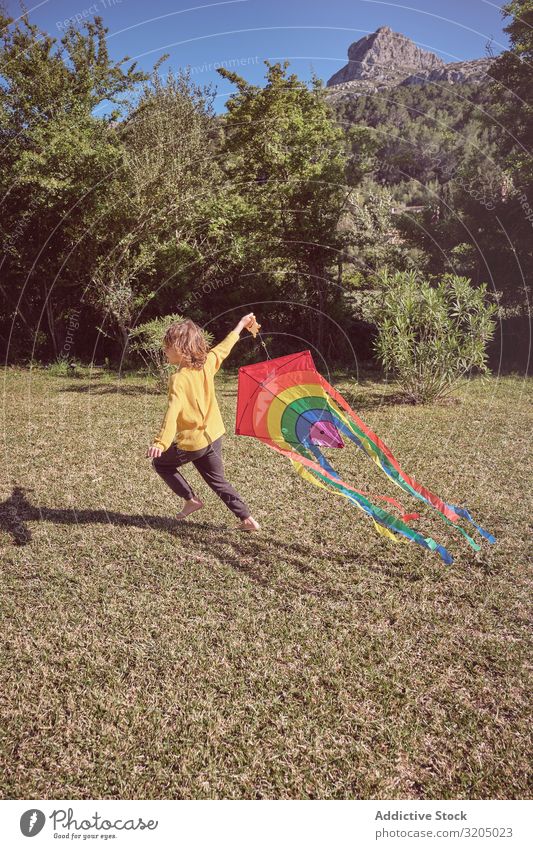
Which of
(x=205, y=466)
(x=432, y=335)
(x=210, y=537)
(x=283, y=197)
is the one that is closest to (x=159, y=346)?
(x=432, y=335)

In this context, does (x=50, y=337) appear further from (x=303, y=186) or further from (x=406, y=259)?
(x=406, y=259)

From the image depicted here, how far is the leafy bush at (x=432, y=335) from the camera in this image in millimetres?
12016

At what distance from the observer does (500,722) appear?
356 cm

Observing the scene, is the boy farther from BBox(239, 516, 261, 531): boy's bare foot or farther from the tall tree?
the tall tree

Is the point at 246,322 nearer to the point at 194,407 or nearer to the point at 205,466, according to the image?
the point at 194,407

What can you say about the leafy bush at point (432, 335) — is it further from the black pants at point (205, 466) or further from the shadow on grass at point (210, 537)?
the black pants at point (205, 466)

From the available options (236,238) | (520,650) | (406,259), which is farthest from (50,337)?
(520,650)

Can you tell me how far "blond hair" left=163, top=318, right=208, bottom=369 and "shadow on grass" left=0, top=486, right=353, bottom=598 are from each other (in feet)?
6.91

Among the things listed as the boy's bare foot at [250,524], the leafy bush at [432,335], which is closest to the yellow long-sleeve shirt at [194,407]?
the boy's bare foot at [250,524]

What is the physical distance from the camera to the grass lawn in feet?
10.7

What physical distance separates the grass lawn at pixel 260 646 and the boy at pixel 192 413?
0.89 m

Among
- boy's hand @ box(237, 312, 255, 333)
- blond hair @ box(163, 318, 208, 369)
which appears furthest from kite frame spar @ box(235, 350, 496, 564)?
blond hair @ box(163, 318, 208, 369)

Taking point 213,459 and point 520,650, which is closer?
point 520,650

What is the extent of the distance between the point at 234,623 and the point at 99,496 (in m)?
3.66
